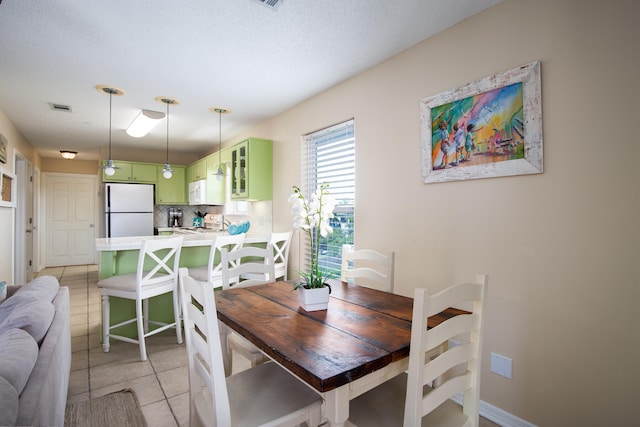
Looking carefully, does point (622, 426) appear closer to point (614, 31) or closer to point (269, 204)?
point (614, 31)

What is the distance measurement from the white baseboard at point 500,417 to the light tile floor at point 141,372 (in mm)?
38

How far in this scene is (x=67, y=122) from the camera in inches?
169

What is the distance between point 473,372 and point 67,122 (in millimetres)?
5238

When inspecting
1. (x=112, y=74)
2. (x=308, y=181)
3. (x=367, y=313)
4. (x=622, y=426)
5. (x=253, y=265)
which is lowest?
(x=622, y=426)

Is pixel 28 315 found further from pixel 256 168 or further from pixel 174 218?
pixel 174 218

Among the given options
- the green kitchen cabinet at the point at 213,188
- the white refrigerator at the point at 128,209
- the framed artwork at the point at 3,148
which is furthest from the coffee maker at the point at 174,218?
the framed artwork at the point at 3,148

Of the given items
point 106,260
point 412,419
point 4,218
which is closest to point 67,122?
point 4,218

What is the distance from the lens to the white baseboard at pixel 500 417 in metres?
1.77

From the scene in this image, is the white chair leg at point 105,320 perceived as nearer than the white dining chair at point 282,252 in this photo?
Yes

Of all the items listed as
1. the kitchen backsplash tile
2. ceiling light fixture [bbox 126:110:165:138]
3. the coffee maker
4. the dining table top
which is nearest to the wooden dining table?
the dining table top

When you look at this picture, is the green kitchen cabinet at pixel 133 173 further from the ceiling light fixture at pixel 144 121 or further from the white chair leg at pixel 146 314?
the white chair leg at pixel 146 314

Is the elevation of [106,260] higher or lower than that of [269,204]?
lower

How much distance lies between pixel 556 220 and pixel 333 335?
4.17ft

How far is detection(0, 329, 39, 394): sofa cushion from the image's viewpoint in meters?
0.95
